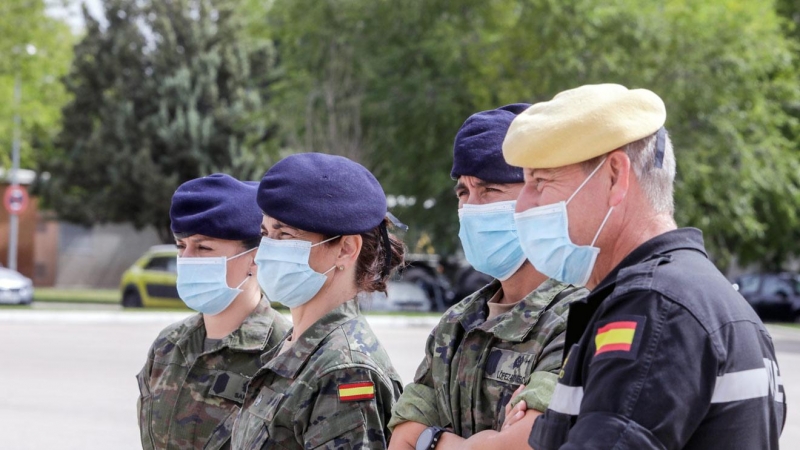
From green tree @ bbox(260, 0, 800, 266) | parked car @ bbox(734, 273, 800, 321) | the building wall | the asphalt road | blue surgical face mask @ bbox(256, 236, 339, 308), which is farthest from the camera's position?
the building wall

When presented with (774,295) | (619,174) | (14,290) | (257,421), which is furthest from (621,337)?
(774,295)

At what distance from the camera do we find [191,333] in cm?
406

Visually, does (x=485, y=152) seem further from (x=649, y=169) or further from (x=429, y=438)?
(x=649, y=169)

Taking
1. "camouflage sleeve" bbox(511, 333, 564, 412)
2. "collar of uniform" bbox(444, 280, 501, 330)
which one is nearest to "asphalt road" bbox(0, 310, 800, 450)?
"collar of uniform" bbox(444, 280, 501, 330)

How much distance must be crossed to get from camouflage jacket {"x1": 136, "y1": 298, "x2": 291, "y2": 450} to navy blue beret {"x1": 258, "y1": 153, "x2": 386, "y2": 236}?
2.39ft

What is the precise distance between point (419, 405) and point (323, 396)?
30 cm

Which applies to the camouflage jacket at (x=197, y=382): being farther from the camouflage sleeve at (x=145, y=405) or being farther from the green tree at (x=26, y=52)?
the green tree at (x=26, y=52)

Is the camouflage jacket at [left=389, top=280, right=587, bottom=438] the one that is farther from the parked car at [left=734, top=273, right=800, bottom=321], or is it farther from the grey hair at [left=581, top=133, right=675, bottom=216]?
the parked car at [left=734, top=273, right=800, bottom=321]

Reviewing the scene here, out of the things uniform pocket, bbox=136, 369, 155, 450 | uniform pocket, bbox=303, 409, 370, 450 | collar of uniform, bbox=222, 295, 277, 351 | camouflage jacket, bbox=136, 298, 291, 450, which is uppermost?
uniform pocket, bbox=303, 409, 370, 450

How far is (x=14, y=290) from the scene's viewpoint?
90.6 ft

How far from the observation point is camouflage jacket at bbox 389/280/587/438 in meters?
2.73

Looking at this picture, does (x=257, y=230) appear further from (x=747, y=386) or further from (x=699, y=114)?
(x=699, y=114)

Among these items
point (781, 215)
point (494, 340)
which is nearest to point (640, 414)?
point (494, 340)

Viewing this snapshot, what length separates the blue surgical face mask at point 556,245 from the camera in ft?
7.22
